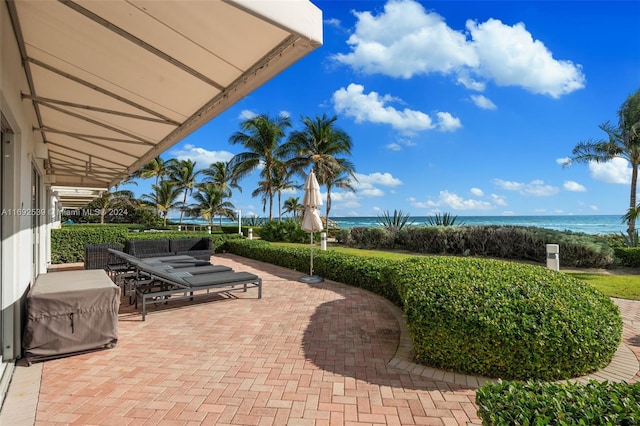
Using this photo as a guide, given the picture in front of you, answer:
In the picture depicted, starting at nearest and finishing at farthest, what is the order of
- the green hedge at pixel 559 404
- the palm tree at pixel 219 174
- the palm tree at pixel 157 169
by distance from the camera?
the green hedge at pixel 559 404 < the palm tree at pixel 157 169 < the palm tree at pixel 219 174

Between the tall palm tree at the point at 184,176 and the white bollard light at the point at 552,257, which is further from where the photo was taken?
the tall palm tree at the point at 184,176

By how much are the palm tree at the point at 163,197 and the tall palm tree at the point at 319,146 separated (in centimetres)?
1770

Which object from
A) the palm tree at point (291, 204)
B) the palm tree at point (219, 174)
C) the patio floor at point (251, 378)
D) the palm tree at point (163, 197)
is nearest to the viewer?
the patio floor at point (251, 378)

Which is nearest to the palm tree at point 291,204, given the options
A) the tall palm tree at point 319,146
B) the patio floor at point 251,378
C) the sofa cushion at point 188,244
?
the tall palm tree at point 319,146

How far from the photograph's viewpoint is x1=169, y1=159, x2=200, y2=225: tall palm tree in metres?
39.0

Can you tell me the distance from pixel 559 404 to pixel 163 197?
3938cm

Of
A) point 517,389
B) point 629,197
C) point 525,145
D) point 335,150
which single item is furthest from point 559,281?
point 525,145

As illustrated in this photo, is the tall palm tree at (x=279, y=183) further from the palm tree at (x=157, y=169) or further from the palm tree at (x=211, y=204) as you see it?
the palm tree at (x=157, y=169)

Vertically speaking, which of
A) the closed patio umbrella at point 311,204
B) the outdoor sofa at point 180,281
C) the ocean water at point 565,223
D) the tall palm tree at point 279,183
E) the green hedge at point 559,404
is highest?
the tall palm tree at point 279,183

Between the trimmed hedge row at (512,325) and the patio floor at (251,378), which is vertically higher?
the trimmed hedge row at (512,325)

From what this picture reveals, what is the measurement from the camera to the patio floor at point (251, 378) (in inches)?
111

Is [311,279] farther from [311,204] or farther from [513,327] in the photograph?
[513,327]

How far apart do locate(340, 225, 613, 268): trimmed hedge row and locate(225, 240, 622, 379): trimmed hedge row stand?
351 inches

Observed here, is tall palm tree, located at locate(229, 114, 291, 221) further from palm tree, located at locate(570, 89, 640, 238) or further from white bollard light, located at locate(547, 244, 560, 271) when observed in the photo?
palm tree, located at locate(570, 89, 640, 238)
